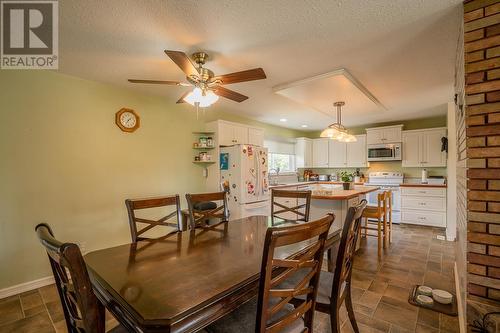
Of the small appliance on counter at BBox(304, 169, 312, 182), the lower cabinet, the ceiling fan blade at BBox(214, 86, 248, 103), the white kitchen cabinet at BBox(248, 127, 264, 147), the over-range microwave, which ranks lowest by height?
the lower cabinet

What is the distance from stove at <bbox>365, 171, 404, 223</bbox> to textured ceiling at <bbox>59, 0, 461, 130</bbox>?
105 inches

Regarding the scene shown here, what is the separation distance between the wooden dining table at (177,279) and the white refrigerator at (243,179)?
6.98 ft

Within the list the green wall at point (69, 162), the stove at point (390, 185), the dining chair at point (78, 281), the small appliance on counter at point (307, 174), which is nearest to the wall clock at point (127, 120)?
the green wall at point (69, 162)

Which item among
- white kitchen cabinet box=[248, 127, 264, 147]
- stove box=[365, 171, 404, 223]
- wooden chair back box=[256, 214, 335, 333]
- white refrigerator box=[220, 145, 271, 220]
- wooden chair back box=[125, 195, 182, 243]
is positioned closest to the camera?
wooden chair back box=[256, 214, 335, 333]

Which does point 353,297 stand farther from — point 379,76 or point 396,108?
point 396,108

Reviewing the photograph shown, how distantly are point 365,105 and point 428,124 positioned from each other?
2.51 metres

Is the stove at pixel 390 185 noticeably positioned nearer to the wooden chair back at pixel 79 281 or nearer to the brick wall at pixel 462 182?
the brick wall at pixel 462 182

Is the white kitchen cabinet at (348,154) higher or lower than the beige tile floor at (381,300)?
higher

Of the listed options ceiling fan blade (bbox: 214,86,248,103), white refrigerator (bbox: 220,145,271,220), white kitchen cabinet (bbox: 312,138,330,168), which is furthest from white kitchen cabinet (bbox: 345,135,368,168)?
ceiling fan blade (bbox: 214,86,248,103)

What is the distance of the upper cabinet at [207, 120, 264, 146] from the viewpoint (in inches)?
155

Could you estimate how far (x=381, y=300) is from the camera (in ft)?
7.07

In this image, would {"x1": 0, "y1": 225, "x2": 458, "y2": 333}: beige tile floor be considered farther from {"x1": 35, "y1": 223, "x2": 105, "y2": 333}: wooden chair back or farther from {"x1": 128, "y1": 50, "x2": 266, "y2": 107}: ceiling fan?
{"x1": 128, "y1": 50, "x2": 266, "y2": 107}: ceiling fan

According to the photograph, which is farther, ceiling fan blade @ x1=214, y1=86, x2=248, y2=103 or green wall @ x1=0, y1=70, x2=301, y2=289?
green wall @ x1=0, y1=70, x2=301, y2=289

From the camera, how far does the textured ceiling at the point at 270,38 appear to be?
1.60 metres
